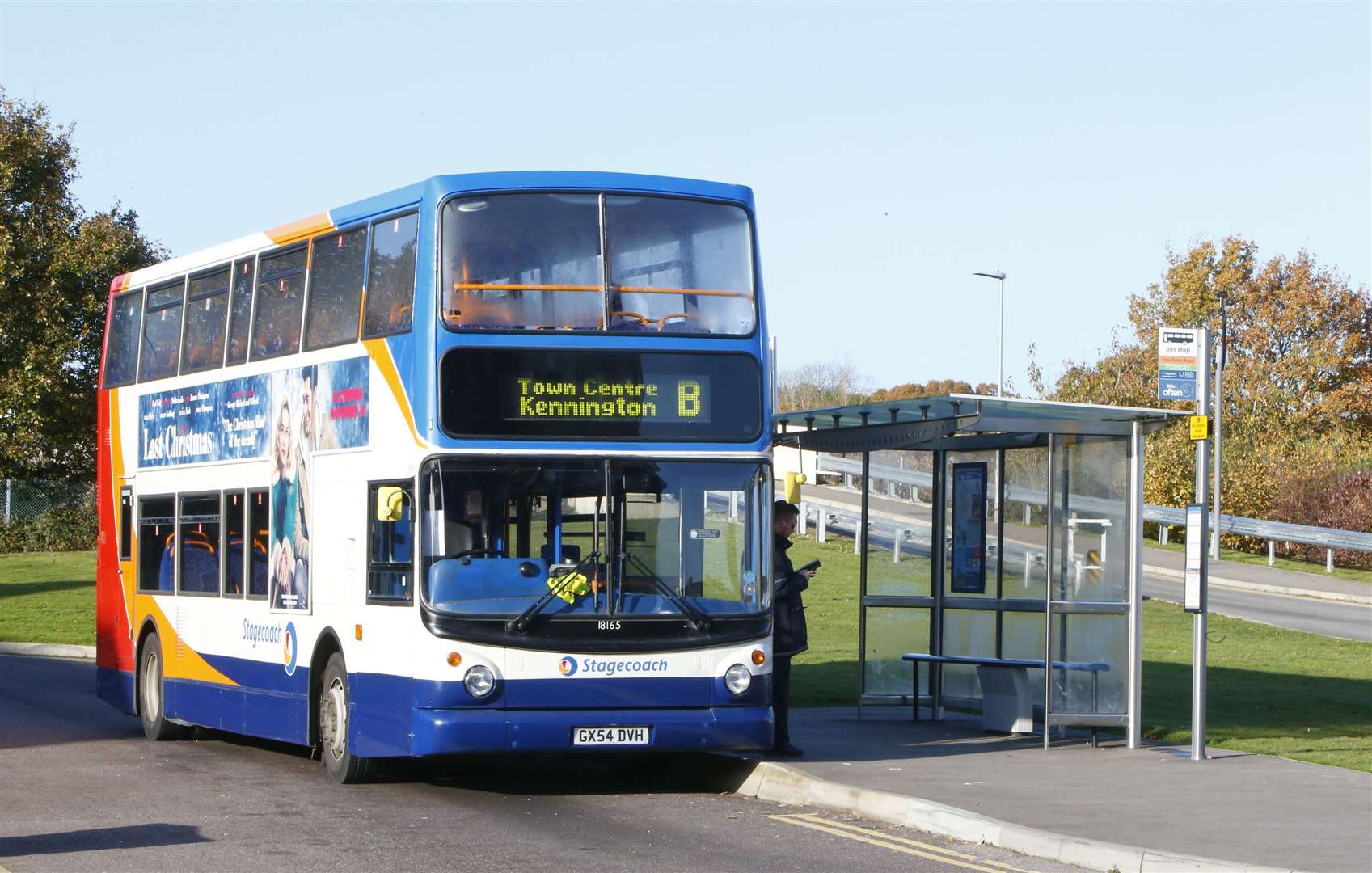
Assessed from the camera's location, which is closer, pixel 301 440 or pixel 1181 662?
pixel 301 440

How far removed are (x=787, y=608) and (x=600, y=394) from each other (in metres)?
2.94

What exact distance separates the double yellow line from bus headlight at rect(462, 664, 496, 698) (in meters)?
2.02

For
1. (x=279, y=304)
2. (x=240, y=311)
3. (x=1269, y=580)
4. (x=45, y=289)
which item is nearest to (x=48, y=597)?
(x=45, y=289)

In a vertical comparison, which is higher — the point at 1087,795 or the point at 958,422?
the point at 958,422

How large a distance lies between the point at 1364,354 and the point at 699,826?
5634 centimetres

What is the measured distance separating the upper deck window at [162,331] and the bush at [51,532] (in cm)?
3022

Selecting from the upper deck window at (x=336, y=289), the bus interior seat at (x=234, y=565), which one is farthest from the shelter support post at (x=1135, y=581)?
the bus interior seat at (x=234, y=565)

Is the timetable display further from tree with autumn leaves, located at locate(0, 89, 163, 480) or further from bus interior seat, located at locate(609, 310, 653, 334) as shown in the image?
tree with autumn leaves, located at locate(0, 89, 163, 480)

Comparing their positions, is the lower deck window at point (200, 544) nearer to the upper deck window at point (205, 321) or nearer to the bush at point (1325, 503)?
the upper deck window at point (205, 321)

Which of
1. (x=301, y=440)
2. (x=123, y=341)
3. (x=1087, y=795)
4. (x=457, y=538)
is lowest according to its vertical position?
(x=1087, y=795)

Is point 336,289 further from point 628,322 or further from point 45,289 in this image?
point 45,289

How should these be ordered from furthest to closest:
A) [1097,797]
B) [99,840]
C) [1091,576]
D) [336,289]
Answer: [1091,576], [336,289], [1097,797], [99,840]

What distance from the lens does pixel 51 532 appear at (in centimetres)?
4647

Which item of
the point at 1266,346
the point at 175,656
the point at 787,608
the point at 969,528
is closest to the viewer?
the point at 787,608
